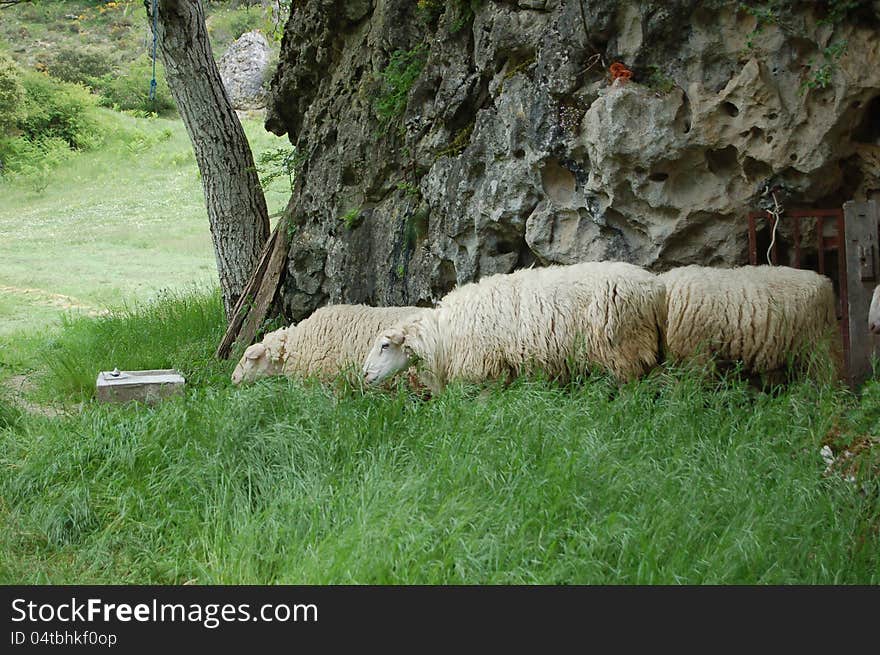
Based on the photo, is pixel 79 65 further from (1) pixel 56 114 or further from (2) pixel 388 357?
(2) pixel 388 357

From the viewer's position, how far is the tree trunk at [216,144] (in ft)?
27.5

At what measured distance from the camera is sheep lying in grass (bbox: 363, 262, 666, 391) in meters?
5.55

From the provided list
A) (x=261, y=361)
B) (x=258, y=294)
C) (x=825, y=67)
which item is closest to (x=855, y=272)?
(x=825, y=67)

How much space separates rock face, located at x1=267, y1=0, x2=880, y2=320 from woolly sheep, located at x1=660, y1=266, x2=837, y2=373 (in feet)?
2.41

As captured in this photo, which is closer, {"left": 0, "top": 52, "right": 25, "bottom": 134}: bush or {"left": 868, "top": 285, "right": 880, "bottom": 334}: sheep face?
{"left": 868, "top": 285, "right": 880, "bottom": 334}: sheep face

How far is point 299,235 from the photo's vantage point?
28.1ft

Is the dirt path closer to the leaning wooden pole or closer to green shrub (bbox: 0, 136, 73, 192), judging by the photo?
the leaning wooden pole

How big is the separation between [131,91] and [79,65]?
1765 mm

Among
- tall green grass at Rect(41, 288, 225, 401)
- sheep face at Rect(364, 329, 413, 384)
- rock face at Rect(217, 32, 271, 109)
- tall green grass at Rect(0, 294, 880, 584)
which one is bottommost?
tall green grass at Rect(41, 288, 225, 401)

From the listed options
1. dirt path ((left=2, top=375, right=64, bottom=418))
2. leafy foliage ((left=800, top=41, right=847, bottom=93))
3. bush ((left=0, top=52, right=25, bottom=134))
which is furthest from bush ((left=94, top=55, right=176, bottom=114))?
leafy foliage ((left=800, top=41, right=847, bottom=93))

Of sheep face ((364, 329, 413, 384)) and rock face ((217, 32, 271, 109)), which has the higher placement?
rock face ((217, 32, 271, 109))

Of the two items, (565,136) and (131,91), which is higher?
(131,91)

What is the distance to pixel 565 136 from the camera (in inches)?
256
